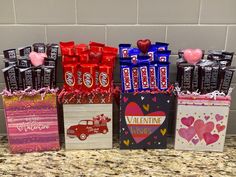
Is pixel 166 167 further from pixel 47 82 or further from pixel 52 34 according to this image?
pixel 52 34

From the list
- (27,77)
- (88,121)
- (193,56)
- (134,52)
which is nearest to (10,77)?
(27,77)

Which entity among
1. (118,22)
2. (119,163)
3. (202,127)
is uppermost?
(118,22)

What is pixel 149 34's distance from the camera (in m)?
1.10

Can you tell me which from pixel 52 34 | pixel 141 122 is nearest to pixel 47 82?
pixel 52 34

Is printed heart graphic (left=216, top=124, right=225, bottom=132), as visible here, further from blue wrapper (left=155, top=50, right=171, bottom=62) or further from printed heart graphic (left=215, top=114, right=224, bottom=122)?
blue wrapper (left=155, top=50, right=171, bottom=62)

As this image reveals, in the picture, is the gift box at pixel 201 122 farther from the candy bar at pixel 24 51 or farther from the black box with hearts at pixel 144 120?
the candy bar at pixel 24 51

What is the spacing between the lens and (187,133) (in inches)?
40.3

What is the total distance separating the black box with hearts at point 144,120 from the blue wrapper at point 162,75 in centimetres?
3

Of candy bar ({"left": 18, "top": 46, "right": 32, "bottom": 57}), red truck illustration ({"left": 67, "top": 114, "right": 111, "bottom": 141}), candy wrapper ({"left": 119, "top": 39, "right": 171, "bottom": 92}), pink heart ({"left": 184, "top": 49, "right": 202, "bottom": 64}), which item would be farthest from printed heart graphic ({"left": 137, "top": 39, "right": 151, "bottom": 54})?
candy bar ({"left": 18, "top": 46, "right": 32, "bottom": 57})

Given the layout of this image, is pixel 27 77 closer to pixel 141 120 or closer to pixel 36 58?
pixel 36 58

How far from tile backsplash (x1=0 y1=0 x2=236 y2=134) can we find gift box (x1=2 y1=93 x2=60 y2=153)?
0.51ft

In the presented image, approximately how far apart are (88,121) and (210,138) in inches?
15.1

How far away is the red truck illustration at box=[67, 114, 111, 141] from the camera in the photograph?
1.00 m

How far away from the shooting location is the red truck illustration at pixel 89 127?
3.29 ft
